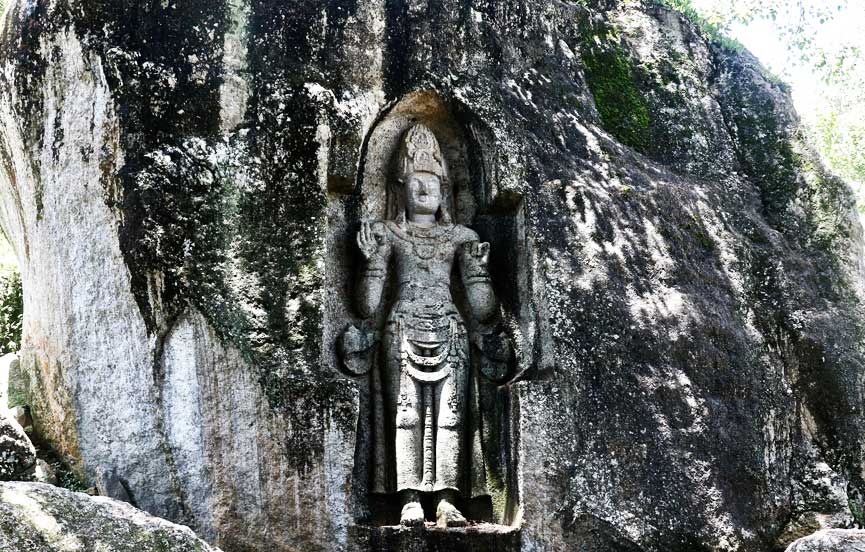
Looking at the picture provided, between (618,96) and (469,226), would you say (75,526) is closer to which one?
(469,226)

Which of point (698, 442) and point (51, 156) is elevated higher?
point (51, 156)

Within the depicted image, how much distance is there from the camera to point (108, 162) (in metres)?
9.20

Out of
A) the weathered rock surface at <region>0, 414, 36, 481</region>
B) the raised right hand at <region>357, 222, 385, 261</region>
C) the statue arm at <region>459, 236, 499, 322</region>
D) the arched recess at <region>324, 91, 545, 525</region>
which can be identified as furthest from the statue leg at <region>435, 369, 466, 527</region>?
the weathered rock surface at <region>0, 414, 36, 481</region>

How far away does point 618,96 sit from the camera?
37.0 ft

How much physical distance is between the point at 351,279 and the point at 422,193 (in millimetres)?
865

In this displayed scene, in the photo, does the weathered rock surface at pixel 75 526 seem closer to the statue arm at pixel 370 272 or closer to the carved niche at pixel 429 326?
the carved niche at pixel 429 326

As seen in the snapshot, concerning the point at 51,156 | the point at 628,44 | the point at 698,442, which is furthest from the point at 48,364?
the point at 628,44

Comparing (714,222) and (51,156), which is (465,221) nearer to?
(714,222)

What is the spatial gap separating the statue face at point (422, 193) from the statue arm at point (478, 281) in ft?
1.40

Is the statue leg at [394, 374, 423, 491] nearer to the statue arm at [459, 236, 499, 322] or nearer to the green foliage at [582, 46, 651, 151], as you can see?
the statue arm at [459, 236, 499, 322]

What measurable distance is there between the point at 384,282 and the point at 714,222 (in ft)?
9.17

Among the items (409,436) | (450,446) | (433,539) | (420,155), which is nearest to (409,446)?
(409,436)

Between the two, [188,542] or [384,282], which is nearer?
[188,542]

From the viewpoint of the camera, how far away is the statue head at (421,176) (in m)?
10.0
